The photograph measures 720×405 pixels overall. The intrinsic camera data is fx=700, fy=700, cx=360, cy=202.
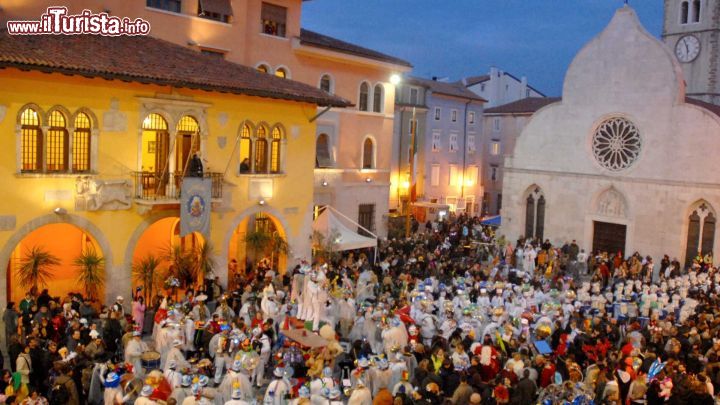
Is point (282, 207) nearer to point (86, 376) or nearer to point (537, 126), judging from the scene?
point (86, 376)

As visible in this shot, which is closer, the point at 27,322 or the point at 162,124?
the point at 27,322

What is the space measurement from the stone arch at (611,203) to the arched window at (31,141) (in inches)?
1127

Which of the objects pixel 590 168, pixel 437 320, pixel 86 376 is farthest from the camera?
pixel 590 168

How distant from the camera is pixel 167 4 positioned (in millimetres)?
28859

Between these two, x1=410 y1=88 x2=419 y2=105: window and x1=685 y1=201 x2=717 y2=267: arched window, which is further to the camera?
x1=410 y1=88 x2=419 y2=105: window

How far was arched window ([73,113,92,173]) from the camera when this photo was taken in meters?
21.6

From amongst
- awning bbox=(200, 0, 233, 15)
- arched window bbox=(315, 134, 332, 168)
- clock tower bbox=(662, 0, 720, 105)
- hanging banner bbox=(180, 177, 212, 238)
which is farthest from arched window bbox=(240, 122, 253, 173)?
clock tower bbox=(662, 0, 720, 105)

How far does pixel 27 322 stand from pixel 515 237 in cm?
2949

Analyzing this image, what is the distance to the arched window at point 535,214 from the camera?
41000 mm

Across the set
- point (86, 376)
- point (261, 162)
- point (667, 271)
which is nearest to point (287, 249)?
point (261, 162)

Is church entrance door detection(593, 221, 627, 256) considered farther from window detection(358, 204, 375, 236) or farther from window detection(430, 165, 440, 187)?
window detection(430, 165, 440, 187)

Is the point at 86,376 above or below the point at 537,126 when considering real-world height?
below

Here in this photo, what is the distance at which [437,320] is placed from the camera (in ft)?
67.9

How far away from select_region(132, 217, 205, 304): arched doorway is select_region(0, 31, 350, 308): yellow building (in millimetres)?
87
